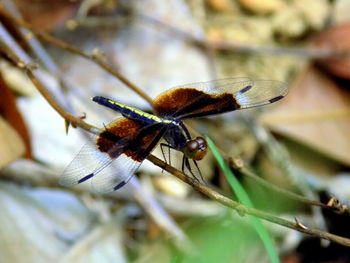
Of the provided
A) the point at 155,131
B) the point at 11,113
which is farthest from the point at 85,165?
the point at 11,113

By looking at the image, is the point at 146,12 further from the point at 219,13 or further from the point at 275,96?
the point at 275,96

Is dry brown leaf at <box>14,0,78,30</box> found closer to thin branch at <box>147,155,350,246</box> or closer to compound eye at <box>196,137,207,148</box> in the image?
compound eye at <box>196,137,207,148</box>

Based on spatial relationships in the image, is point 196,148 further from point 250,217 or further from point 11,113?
point 11,113

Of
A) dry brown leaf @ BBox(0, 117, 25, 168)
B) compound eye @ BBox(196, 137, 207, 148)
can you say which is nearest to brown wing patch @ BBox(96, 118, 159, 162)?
compound eye @ BBox(196, 137, 207, 148)

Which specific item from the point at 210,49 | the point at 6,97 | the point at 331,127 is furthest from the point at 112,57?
the point at 331,127

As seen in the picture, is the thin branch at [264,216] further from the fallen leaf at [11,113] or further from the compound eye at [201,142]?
the fallen leaf at [11,113]

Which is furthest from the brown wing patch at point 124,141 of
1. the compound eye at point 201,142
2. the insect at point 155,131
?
the compound eye at point 201,142
